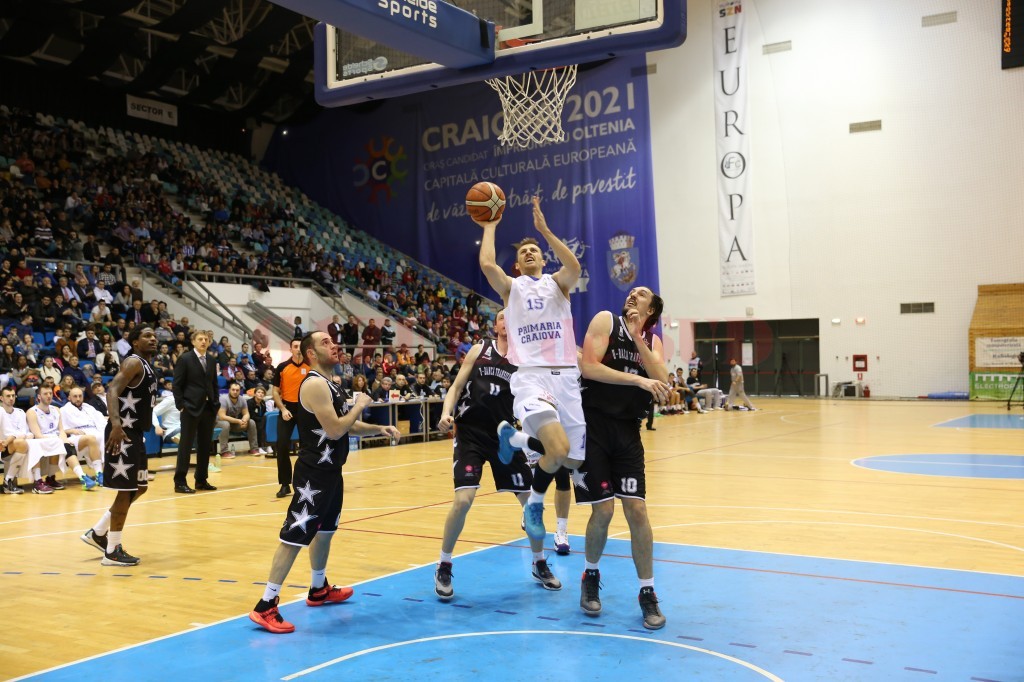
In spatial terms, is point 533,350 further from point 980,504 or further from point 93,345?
point 93,345

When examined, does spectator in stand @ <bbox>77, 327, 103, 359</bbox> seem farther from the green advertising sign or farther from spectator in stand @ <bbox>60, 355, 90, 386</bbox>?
the green advertising sign

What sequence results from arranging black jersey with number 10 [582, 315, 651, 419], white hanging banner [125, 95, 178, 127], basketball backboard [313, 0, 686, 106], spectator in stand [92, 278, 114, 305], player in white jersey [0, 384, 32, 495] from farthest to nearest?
1. white hanging banner [125, 95, 178, 127]
2. spectator in stand [92, 278, 114, 305]
3. player in white jersey [0, 384, 32, 495]
4. basketball backboard [313, 0, 686, 106]
5. black jersey with number 10 [582, 315, 651, 419]

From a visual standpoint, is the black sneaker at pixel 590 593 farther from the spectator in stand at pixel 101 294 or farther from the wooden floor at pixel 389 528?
the spectator in stand at pixel 101 294

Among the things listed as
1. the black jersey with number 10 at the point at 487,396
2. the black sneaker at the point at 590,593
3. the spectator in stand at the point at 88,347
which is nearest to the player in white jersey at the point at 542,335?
the black sneaker at the point at 590,593

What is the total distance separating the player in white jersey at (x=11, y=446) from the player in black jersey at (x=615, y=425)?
850 cm

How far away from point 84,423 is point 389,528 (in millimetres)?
6112

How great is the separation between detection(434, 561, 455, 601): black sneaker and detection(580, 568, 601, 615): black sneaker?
2.77 ft

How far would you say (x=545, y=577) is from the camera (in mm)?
6062

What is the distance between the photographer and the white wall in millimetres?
26734

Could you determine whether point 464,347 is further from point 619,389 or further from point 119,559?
point 619,389

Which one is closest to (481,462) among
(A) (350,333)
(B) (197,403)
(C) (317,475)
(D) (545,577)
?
(D) (545,577)

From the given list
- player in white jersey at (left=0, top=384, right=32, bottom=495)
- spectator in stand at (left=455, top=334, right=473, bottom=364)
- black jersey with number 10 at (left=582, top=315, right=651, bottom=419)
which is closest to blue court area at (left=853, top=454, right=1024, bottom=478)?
black jersey with number 10 at (left=582, top=315, right=651, bottom=419)

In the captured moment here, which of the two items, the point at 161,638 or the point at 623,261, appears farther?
the point at 623,261

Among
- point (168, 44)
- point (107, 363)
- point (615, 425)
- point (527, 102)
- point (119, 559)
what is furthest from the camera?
point (168, 44)
